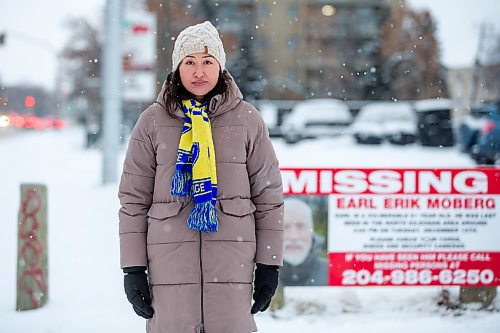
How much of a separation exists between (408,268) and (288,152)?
3.92 metres

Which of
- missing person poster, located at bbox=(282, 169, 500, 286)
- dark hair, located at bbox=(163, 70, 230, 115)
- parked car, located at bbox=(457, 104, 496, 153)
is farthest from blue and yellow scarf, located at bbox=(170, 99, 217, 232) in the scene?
parked car, located at bbox=(457, 104, 496, 153)

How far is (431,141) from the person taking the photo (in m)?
14.1

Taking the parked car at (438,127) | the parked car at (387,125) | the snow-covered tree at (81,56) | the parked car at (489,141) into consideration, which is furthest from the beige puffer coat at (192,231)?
the snow-covered tree at (81,56)

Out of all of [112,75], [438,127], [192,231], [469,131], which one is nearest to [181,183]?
[192,231]

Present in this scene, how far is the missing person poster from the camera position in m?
4.18

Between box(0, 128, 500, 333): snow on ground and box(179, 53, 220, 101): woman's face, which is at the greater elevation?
box(179, 53, 220, 101): woman's face

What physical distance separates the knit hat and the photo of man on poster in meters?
2.06

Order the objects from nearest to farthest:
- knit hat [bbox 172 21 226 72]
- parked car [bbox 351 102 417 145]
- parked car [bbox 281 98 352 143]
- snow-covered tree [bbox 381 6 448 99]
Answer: knit hat [bbox 172 21 226 72], snow-covered tree [bbox 381 6 448 99], parked car [bbox 351 102 417 145], parked car [bbox 281 98 352 143]

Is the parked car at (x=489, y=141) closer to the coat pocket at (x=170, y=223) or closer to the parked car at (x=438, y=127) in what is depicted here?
the parked car at (x=438, y=127)

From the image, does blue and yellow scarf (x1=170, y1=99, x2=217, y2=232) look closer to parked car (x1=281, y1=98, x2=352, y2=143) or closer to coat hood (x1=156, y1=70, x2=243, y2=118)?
→ coat hood (x1=156, y1=70, x2=243, y2=118)

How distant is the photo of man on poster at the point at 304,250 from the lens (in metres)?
4.22

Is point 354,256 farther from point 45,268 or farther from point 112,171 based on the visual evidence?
point 112,171

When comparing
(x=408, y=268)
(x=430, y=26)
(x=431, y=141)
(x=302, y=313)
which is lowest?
(x=302, y=313)

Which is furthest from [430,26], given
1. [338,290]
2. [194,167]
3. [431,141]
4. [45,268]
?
[194,167]
